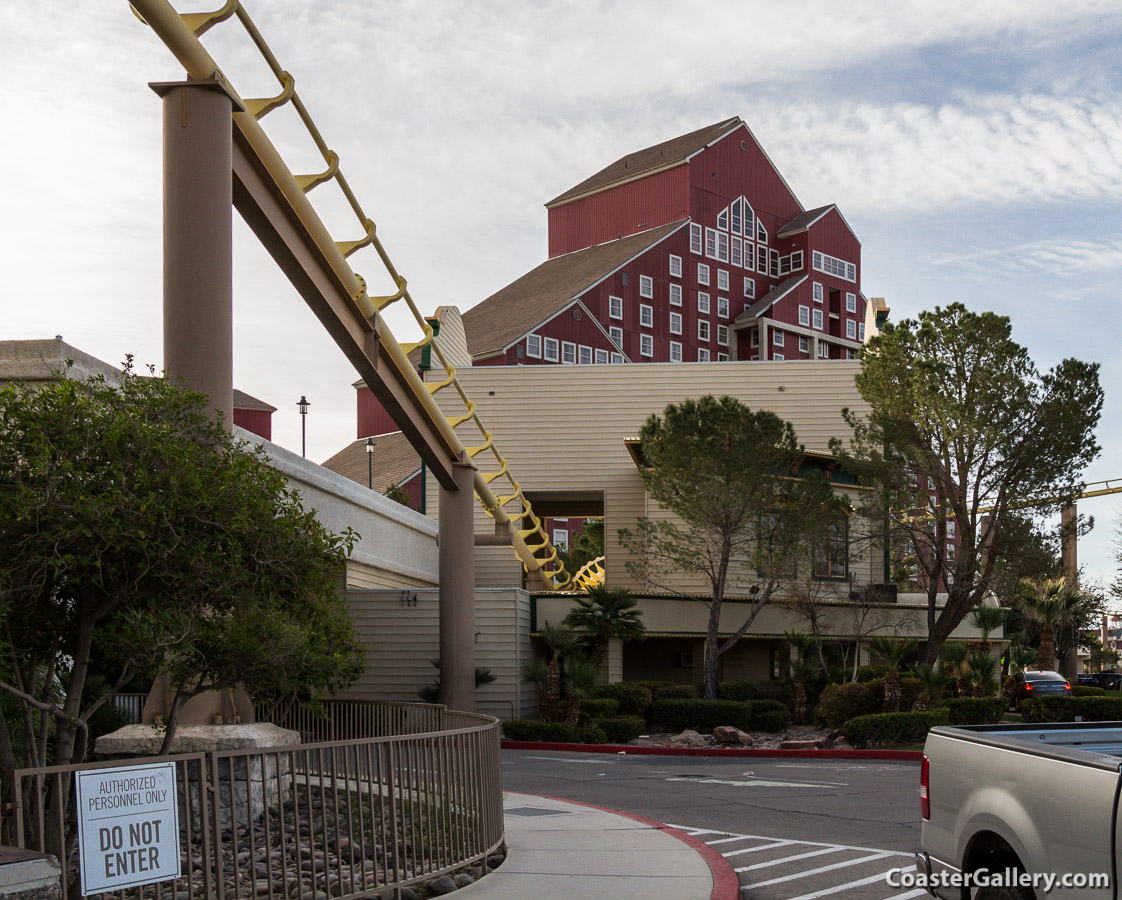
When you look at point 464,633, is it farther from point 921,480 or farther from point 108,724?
point 921,480

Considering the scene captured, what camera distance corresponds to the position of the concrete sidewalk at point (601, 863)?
29.7 feet

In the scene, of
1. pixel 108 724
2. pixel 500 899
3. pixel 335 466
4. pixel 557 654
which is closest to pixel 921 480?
pixel 557 654

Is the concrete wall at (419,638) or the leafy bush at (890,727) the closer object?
the leafy bush at (890,727)

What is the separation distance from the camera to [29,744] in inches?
320

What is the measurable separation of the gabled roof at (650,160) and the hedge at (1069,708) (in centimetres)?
5033

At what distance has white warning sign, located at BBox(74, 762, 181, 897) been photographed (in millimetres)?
Result: 6102

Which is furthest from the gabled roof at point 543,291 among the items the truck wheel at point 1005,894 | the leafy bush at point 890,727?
the truck wheel at point 1005,894

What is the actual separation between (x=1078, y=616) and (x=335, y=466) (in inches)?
1696

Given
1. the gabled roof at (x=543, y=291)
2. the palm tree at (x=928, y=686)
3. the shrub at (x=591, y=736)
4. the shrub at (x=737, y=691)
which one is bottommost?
the shrub at (x=591, y=736)

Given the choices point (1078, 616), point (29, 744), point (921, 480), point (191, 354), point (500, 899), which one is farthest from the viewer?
point (1078, 616)

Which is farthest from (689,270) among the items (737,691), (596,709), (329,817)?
(329,817)

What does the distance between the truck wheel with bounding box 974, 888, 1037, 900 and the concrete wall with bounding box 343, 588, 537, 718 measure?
75.6 feet

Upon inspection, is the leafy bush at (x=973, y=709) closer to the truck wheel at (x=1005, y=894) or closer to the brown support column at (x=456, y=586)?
the brown support column at (x=456, y=586)

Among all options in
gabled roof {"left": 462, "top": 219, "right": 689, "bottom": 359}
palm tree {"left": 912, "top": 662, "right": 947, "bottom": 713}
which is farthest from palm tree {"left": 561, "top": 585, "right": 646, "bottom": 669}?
gabled roof {"left": 462, "top": 219, "right": 689, "bottom": 359}
